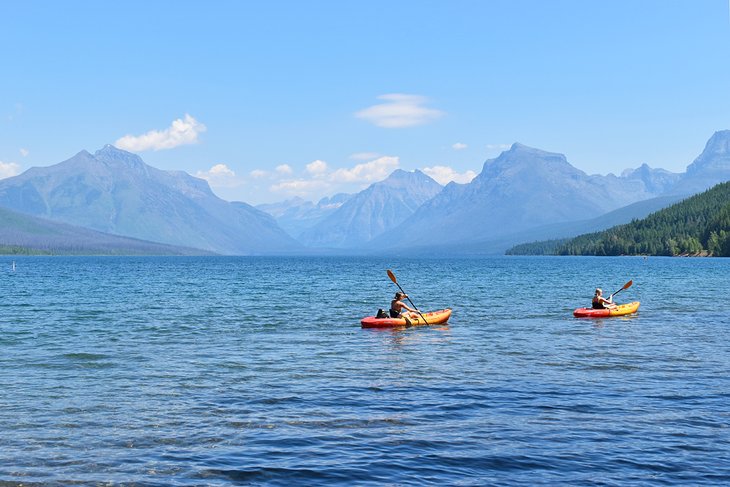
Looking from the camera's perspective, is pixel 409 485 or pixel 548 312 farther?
pixel 548 312

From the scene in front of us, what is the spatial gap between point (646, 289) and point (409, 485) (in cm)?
8362

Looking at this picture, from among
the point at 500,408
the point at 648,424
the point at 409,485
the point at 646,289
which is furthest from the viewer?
the point at 646,289

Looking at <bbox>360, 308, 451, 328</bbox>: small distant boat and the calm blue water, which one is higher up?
<bbox>360, 308, 451, 328</bbox>: small distant boat

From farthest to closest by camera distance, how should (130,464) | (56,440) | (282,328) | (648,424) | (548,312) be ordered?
1. (548,312)
2. (282,328)
3. (648,424)
4. (56,440)
5. (130,464)

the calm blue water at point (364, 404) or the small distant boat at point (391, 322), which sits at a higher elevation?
the small distant boat at point (391, 322)

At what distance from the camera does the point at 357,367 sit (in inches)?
1232

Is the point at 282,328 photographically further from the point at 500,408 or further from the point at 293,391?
the point at 500,408

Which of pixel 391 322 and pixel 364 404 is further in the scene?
pixel 391 322

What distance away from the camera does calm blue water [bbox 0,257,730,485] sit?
55.1ft

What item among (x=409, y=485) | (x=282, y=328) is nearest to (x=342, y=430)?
(x=409, y=485)

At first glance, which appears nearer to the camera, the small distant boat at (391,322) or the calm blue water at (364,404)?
the calm blue water at (364,404)

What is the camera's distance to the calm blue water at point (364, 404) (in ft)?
55.1

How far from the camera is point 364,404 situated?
23.5m

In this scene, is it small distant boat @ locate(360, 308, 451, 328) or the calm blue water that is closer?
the calm blue water
